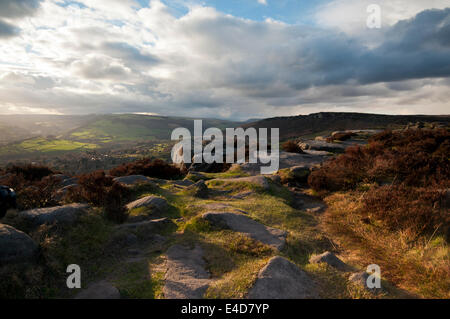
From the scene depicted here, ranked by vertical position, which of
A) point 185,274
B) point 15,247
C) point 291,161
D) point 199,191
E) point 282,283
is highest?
point 291,161

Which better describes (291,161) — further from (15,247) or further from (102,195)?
(15,247)

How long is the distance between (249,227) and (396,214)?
473cm

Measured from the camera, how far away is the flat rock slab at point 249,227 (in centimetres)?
662

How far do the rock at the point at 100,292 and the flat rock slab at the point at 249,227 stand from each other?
3.49m

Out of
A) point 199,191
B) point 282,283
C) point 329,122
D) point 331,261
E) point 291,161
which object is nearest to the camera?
point 282,283

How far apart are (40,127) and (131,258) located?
198216mm

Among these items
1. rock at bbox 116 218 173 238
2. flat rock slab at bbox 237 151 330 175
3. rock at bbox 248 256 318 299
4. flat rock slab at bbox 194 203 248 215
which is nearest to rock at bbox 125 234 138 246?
rock at bbox 116 218 173 238

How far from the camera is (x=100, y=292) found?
4477 millimetres

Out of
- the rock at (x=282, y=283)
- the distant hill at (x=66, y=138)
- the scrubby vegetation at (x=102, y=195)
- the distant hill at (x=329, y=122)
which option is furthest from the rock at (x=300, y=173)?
the distant hill at (x=329, y=122)

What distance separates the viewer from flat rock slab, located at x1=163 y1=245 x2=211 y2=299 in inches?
173

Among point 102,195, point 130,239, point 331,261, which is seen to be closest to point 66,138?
point 102,195

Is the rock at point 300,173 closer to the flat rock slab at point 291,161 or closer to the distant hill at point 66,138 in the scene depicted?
the flat rock slab at point 291,161

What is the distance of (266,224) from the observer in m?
8.12

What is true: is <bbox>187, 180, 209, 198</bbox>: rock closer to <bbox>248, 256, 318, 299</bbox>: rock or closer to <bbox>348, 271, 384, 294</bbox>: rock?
<bbox>248, 256, 318, 299</bbox>: rock
